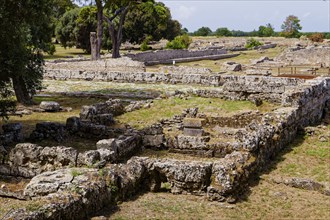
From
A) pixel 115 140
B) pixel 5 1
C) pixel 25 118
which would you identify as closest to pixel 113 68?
pixel 25 118

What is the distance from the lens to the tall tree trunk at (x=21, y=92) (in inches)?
1064

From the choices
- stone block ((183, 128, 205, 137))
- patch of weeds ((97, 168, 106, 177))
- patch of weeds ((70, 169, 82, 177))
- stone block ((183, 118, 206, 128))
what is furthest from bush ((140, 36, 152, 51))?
patch of weeds ((70, 169, 82, 177))

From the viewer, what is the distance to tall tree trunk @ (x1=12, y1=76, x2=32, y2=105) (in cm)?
2702

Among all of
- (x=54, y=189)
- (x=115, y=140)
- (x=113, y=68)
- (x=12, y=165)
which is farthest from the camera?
(x=113, y=68)

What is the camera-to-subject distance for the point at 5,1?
18.7 metres

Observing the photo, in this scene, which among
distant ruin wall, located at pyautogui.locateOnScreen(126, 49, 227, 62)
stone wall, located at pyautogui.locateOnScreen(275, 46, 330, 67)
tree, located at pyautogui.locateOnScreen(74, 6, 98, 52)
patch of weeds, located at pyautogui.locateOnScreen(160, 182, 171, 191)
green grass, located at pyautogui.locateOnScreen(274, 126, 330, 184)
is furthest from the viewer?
tree, located at pyautogui.locateOnScreen(74, 6, 98, 52)

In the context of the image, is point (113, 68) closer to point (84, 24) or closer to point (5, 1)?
point (5, 1)

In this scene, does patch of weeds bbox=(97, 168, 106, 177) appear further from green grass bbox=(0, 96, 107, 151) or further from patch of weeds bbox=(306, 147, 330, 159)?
patch of weeds bbox=(306, 147, 330, 159)

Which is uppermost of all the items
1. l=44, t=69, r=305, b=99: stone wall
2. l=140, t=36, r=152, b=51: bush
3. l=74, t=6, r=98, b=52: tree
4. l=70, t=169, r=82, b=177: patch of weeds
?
l=74, t=6, r=98, b=52: tree

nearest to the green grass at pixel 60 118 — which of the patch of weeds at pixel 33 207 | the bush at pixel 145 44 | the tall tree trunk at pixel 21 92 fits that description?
the tall tree trunk at pixel 21 92

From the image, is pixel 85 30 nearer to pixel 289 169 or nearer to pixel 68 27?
pixel 68 27

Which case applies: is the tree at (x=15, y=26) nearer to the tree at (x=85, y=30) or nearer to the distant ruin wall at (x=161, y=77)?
the distant ruin wall at (x=161, y=77)

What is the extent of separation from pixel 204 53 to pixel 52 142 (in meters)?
42.3

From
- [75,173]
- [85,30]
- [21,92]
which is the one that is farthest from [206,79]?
[85,30]
